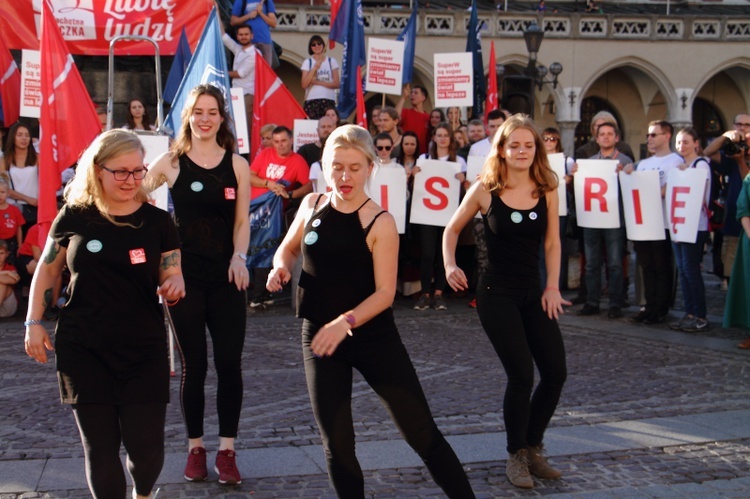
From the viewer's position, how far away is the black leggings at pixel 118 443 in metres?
3.59

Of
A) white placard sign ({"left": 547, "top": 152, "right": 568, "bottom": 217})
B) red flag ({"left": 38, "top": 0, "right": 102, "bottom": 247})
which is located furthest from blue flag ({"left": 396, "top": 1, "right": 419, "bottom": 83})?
red flag ({"left": 38, "top": 0, "right": 102, "bottom": 247})

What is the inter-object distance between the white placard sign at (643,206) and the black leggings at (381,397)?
21.5ft

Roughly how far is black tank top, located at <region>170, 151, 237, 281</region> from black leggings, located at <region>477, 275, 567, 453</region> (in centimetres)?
135

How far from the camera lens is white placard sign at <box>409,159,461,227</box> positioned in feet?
35.4

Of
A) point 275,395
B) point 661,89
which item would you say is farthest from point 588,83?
point 275,395

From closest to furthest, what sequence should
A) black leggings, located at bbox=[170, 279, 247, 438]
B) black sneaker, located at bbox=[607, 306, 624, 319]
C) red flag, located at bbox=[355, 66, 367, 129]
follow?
1. black leggings, located at bbox=[170, 279, 247, 438]
2. black sneaker, located at bbox=[607, 306, 624, 319]
3. red flag, located at bbox=[355, 66, 367, 129]

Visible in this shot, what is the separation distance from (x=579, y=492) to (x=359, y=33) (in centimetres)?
994

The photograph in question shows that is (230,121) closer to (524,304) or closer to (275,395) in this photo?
(524,304)

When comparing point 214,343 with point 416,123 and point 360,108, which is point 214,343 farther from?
point 416,123

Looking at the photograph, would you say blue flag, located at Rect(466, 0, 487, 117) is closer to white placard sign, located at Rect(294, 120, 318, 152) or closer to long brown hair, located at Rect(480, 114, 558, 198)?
white placard sign, located at Rect(294, 120, 318, 152)

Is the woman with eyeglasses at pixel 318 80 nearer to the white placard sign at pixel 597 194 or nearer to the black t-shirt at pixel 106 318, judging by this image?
the white placard sign at pixel 597 194

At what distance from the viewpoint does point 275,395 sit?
676 centimetres

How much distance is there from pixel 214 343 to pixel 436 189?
6.32m

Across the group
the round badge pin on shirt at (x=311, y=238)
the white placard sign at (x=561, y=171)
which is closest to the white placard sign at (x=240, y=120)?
the white placard sign at (x=561, y=171)
